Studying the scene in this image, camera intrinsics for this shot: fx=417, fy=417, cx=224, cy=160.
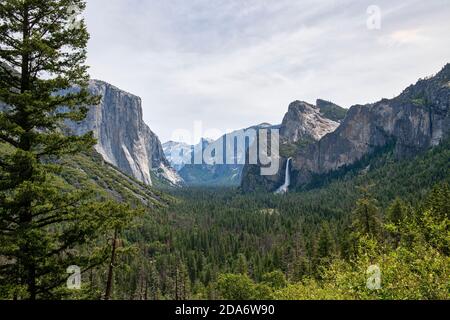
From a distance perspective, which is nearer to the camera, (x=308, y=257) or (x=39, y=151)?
(x=39, y=151)

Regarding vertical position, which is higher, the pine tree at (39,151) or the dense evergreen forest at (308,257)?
the pine tree at (39,151)

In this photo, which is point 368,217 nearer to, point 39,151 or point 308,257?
point 39,151

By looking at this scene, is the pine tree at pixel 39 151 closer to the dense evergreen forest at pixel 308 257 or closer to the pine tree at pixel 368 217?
the dense evergreen forest at pixel 308 257

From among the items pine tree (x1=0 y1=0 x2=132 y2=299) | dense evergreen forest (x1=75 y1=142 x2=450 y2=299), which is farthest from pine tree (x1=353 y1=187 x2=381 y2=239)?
pine tree (x1=0 y1=0 x2=132 y2=299)

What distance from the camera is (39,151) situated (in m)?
17.6

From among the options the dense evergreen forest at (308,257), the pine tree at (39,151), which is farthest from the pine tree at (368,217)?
the pine tree at (39,151)

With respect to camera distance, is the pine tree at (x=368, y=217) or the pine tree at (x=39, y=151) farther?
the pine tree at (x=368, y=217)

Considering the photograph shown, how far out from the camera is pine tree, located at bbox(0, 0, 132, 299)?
1605 cm

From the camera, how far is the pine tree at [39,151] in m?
16.0

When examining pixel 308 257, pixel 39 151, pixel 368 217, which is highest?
pixel 39 151

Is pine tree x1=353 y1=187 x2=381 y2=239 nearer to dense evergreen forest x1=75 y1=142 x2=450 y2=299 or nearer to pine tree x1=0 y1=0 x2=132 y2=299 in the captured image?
dense evergreen forest x1=75 y1=142 x2=450 y2=299

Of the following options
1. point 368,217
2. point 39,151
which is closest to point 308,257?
point 368,217

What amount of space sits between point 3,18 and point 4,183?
680 cm
